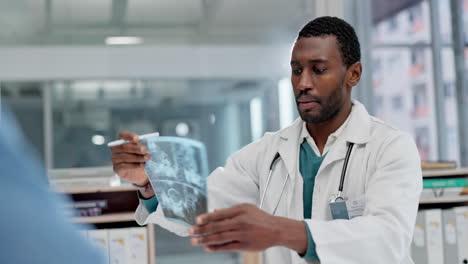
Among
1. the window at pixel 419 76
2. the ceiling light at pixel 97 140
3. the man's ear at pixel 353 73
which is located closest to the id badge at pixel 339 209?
the man's ear at pixel 353 73

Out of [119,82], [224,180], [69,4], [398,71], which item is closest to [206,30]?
[119,82]

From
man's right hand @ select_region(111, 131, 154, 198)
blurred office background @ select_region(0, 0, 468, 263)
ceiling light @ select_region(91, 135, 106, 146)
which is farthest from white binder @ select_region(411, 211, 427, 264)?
ceiling light @ select_region(91, 135, 106, 146)

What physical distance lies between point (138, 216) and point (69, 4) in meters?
3.18

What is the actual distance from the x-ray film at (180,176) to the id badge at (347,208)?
41 centimetres

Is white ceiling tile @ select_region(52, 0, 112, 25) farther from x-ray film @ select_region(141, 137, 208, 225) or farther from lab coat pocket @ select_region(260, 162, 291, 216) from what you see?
x-ray film @ select_region(141, 137, 208, 225)

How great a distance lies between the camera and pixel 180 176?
110 centimetres

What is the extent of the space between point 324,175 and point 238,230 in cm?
49

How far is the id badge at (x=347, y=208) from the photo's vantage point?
135cm

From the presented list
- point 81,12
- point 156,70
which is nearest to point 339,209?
point 156,70

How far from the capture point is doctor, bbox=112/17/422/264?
1131mm

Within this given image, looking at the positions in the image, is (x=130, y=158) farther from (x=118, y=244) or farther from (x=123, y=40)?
(x=123, y=40)

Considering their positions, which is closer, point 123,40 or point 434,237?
point 434,237

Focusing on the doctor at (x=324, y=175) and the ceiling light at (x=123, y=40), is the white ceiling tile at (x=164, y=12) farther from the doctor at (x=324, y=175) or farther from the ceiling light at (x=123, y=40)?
the doctor at (x=324, y=175)

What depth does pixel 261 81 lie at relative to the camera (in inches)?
171
